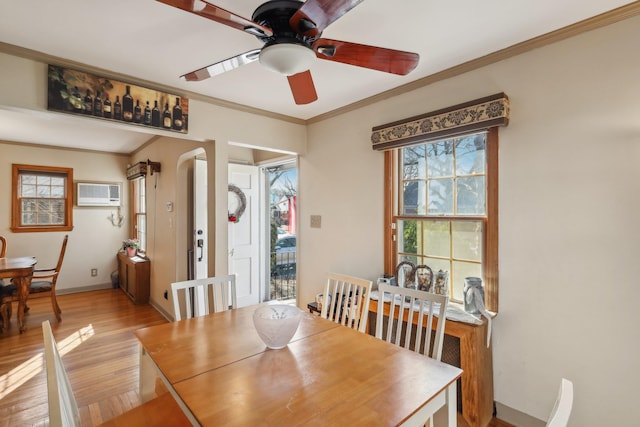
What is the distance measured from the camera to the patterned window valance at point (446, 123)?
2008mm

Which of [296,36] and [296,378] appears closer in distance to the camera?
[296,378]

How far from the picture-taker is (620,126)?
5.39 ft

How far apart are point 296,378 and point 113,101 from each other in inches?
93.3

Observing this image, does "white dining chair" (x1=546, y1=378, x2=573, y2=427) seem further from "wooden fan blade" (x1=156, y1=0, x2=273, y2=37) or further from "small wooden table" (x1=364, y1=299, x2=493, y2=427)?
"wooden fan blade" (x1=156, y1=0, x2=273, y2=37)

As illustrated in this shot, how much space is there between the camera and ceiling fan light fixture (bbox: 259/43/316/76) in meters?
1.30

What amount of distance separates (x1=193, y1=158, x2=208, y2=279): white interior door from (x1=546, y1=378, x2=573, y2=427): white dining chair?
11.8 ft

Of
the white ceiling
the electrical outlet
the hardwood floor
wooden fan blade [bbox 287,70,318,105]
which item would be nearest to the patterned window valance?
the white ceiling

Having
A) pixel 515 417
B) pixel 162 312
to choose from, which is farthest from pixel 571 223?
pixel 162 312

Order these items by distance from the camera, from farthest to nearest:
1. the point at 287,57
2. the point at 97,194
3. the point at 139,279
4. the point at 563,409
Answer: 1. the point at 97,194
2. the point at 139,279
3. the point at 287,57
4. the point at 563,409

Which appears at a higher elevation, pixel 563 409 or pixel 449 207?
pixel 449 207

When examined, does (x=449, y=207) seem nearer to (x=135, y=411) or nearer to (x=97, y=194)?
(x=135, y=411)

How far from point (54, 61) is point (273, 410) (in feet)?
8.51

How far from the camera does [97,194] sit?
550 cm

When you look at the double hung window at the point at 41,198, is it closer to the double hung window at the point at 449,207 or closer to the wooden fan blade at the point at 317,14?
the double hung window at the point at 449,207
